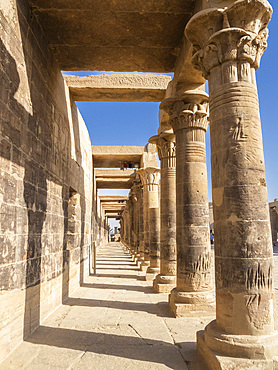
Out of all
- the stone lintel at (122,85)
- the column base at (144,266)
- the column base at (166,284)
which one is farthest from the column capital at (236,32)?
the column base at (144,266)

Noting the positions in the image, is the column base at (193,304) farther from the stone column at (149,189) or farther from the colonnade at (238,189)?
the stone column at (149,189)

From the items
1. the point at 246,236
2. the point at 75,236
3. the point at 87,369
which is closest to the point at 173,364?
the point at 87,369

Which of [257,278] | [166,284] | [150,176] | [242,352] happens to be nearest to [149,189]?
[150,176]

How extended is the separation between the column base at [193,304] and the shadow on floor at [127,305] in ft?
0.85

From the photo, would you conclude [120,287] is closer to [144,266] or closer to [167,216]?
[167,216]

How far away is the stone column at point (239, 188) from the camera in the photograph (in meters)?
3.26

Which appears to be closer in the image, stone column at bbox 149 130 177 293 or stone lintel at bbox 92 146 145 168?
stone column at bbox 149 130 177 293

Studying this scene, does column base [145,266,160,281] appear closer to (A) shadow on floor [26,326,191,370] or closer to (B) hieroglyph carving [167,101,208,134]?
(A) shadow on floor [26,326,191,370]

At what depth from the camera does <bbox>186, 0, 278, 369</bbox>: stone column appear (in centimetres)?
326

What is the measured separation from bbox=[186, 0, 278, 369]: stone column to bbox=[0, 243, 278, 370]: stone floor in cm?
61

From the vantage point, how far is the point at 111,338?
4375 millimetres

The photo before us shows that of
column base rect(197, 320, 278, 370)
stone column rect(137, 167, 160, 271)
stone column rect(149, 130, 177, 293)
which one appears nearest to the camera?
column base rect(197, 320, 278, 370)

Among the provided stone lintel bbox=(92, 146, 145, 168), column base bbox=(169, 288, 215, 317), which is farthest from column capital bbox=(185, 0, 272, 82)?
stone lintel bbox=(92, 146, 145, 168)

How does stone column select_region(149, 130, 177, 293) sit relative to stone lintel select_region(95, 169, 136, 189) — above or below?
below
